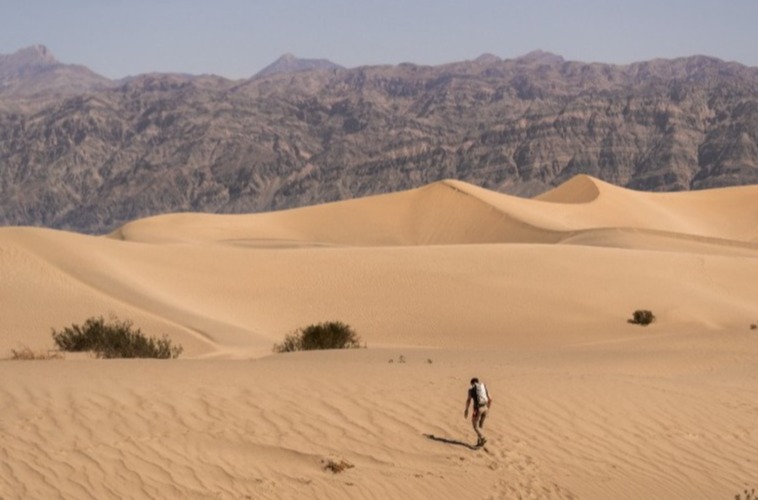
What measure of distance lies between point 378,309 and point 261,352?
798 cm

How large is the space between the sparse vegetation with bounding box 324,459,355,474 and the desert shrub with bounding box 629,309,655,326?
54.6 ft

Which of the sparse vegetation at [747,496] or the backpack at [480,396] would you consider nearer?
the sparse vegetation at [747,496]

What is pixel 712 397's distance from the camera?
13656 millimetres

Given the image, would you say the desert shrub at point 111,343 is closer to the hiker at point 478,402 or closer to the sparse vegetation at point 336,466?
the hiker at point 478,402

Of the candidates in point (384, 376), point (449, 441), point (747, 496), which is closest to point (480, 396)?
point (449, 441)

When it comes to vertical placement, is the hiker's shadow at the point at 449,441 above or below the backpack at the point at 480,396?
below

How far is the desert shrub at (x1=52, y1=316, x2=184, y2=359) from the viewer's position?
1716 centimetres

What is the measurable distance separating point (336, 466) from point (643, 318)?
1683cm

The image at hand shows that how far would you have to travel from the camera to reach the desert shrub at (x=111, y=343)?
1716 cm

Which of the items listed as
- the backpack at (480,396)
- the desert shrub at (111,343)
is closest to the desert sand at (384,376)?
the backpack at (480,396)

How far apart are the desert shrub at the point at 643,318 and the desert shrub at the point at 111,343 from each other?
11.0m

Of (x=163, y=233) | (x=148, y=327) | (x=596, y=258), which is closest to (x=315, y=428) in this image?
(x=148, y=327)

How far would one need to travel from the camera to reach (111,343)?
1741 cm

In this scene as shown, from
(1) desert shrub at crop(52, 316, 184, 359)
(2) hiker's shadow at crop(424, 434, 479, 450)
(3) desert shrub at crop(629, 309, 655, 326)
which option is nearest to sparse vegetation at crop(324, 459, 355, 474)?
(2) hiker's shadow at crop(424, 434, 479, 450)
